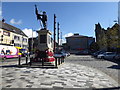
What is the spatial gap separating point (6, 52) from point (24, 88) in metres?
22.3

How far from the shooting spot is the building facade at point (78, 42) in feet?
230

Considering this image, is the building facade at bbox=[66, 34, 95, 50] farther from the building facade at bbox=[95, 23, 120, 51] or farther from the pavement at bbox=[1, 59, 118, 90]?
the pavement at bbox=[1, 59, 118, 90]

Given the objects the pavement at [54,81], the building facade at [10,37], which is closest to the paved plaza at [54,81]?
the pavement at [54,81]

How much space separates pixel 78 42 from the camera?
7062 centimetres

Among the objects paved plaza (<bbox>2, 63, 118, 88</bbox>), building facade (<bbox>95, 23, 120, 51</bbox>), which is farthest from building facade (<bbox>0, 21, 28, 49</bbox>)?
building facade (<bbox>95, 23, 120, 51</bbox>)

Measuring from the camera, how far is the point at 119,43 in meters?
27.9

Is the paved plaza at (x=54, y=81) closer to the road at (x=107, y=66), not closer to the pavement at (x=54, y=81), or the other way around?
the pavement at (x=54, y=81)

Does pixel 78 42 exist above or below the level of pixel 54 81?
above

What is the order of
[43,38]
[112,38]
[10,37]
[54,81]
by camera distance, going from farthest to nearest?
[10,37] → [112,38] → [43,38] → [54,81]

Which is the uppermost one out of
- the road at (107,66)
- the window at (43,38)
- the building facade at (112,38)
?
the building facade at (112,38)

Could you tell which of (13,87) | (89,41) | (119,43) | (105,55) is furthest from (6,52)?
(89,41)

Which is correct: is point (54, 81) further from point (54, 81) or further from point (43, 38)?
point (43, 38)

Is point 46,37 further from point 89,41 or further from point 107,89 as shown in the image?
point 89,41

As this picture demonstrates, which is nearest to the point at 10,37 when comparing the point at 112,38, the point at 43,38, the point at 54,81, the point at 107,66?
the point at 112,38
